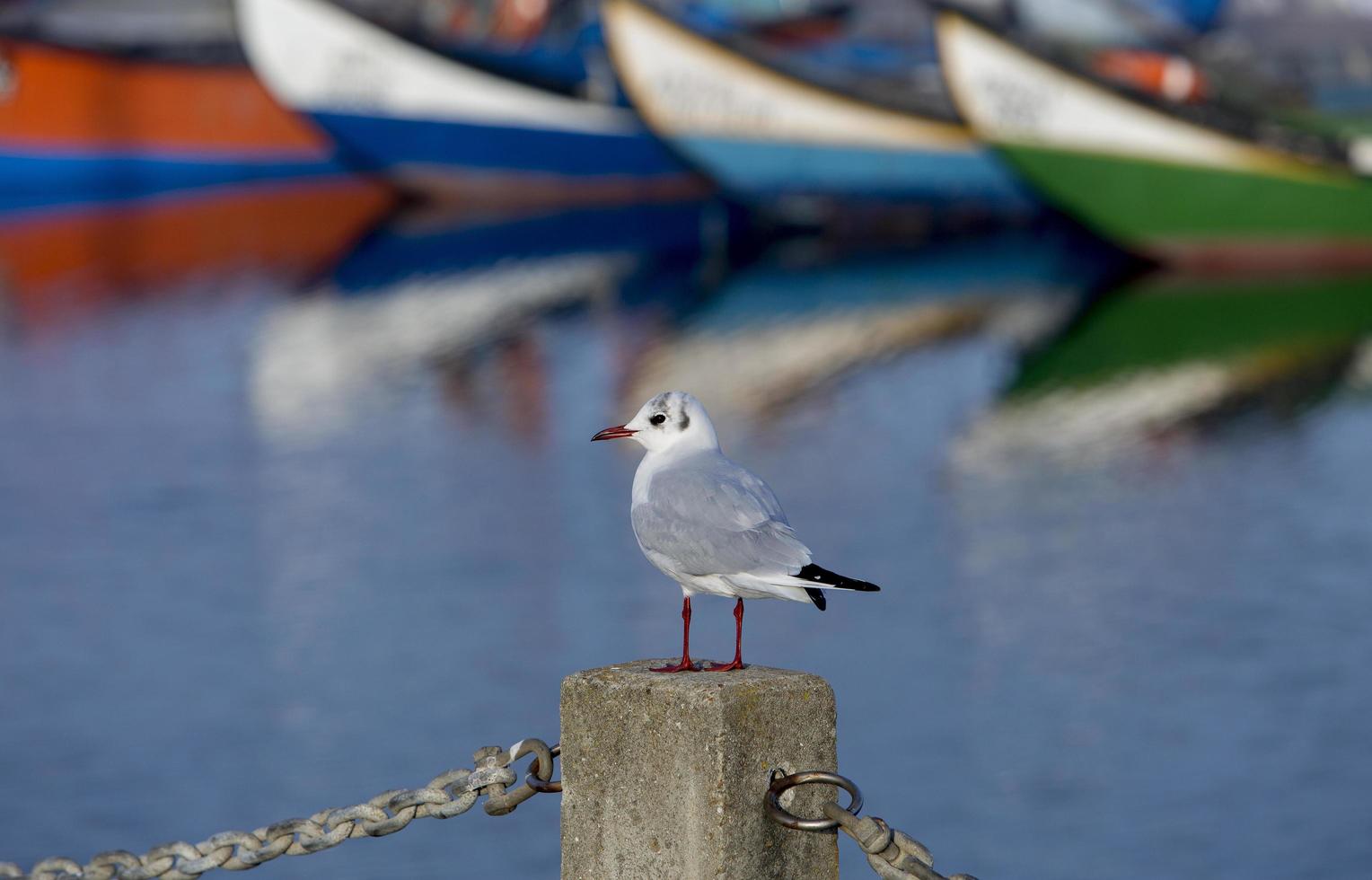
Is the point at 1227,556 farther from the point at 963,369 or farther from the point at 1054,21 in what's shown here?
the point at 1054,21

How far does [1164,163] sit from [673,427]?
89.6ft

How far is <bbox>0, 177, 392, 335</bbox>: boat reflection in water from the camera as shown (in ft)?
99.0

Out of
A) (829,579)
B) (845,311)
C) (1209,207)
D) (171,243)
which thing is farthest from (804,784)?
(171,243)

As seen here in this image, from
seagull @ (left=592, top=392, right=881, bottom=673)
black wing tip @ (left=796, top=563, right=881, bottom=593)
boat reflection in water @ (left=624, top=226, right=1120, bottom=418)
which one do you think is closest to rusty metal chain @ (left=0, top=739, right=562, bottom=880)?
seagull @ (left=592, top=392, right=881, bottom=673)

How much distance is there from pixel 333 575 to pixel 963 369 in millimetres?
11074

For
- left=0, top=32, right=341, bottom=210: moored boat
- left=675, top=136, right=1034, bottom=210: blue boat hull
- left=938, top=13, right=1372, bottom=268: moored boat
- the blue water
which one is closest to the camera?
the blue water

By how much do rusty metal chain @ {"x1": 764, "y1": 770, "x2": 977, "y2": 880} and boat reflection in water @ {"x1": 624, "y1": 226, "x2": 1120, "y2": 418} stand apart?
54.5 ft

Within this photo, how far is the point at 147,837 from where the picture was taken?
934cm

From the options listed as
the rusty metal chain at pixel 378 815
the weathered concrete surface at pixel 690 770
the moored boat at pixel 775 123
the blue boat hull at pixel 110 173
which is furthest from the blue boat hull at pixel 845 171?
the weathered concrete surface at pixel 690 770

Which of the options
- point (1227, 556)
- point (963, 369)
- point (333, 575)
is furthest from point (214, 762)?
point (963, 369)

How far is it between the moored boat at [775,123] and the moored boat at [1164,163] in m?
3.90

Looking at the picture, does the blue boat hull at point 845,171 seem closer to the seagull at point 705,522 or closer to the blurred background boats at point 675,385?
the blurred background boats at point 675,385

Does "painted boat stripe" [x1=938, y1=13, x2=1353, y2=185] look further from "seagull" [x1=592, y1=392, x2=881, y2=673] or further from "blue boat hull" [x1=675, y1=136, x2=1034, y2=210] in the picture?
"seagull" [x1=592, y1=392, x2=881, y2=673]

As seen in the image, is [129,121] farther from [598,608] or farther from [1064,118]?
[598,608]
